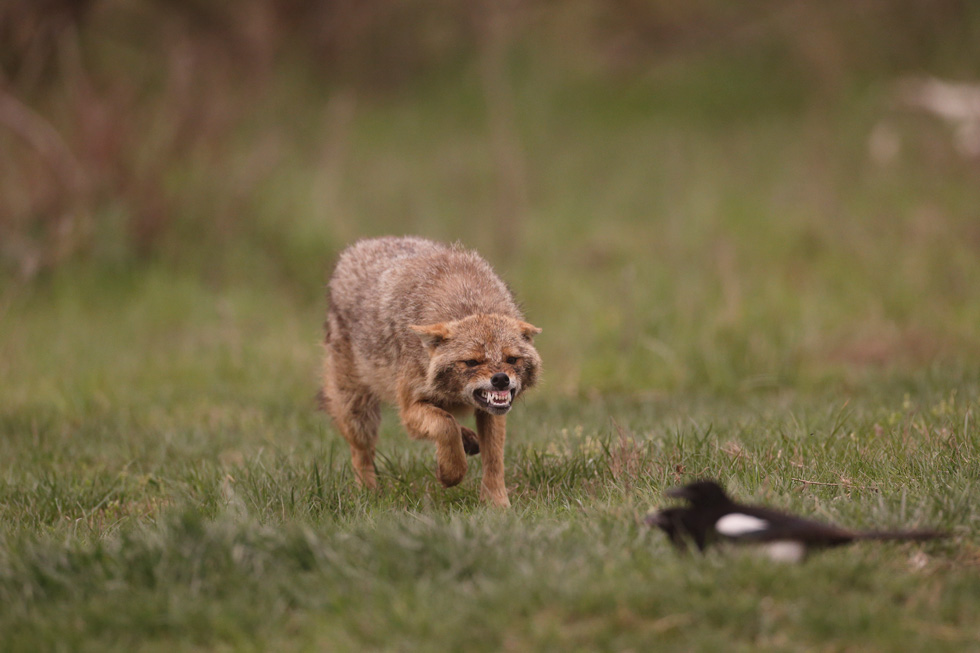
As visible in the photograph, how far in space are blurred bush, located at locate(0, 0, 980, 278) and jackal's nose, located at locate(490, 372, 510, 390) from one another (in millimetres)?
5233

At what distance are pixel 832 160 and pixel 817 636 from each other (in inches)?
557

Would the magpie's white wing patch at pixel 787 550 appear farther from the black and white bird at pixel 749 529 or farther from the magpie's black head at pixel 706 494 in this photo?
the magpie's black head at pixel 706 494

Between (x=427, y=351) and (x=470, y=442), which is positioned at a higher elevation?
(x=427, y=351)

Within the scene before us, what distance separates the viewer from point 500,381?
5.27m

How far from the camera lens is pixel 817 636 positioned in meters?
3.42

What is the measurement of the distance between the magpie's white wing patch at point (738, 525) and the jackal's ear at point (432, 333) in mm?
2012

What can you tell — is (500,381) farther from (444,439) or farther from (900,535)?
(900,535)

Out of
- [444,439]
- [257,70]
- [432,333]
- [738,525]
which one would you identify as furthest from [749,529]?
[257,70]

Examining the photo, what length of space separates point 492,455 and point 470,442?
1.66 feet

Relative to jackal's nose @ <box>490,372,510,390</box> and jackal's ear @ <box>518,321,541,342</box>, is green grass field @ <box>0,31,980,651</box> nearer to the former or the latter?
jackal's nose @ <box>490,372,510,390</box>

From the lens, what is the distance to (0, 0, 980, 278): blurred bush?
12.2 m

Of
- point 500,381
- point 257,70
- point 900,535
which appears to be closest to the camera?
point 900,535

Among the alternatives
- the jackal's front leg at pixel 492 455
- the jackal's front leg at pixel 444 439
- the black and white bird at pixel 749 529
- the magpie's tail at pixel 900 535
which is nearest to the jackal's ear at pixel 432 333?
the jackal's front leg at pixel 444 439

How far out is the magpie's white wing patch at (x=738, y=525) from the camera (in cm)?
385
